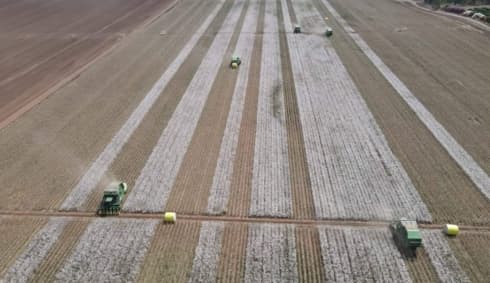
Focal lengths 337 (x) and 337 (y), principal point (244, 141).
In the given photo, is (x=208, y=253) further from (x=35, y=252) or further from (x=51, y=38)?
(x=51, y=38)

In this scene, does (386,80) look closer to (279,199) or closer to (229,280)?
(279,199)

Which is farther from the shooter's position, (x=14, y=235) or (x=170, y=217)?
(x=170, y=217)

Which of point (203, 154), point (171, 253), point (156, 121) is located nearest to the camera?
point (171, 253)

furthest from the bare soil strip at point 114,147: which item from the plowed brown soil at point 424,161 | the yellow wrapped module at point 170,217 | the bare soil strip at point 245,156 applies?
the plowed brown soil at point 424,161

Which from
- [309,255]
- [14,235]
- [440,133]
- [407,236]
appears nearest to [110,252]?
[14,235]

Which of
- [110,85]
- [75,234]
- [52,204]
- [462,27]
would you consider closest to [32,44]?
[110,85]

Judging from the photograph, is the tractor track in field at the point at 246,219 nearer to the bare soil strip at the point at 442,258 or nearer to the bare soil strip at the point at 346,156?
the bare soil strip at the point at 346,156

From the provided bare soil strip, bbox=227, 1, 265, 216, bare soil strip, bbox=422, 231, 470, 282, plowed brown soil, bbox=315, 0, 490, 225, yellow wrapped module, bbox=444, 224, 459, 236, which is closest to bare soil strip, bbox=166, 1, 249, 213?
bare soil strip, bbox=227, 1, 265, 216
